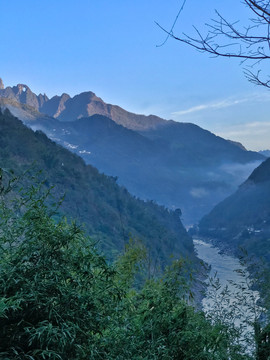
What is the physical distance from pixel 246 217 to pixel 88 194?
2179 inches

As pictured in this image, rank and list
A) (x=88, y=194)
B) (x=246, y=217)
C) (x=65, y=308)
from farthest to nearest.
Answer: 1. (x=246, y=217)
2. (x=88, y=194)
3. (x=65, y=308)

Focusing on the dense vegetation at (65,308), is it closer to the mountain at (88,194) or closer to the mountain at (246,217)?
the mountain at (88,194)

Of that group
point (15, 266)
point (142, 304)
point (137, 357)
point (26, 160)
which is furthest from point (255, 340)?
point (26, 160)

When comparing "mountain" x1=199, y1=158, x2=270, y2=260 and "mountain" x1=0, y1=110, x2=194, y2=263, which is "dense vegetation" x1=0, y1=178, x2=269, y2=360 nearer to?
"mountain" x1=0, y1=110, x2=194, y2=263

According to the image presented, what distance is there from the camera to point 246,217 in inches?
4190

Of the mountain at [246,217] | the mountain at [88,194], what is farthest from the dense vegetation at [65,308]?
the mountain at [246,217]

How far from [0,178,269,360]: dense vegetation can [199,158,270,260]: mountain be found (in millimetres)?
72116

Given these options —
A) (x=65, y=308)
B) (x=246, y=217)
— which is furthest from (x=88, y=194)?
(x=65, y=308)

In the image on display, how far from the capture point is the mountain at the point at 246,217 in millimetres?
88800

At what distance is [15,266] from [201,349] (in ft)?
8.98

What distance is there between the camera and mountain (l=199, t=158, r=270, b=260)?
88800 millimetres

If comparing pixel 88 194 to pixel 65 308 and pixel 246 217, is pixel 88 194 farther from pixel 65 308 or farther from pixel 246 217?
pixel 65 308

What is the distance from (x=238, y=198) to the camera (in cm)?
12719

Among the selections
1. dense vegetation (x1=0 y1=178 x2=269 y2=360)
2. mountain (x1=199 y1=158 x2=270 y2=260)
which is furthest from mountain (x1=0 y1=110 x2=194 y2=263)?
dense vegetation (x1=0 y1=178 x2=269 y2=360)
